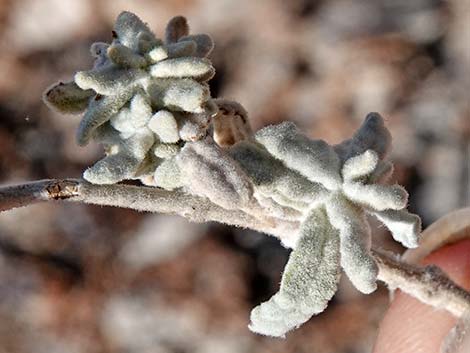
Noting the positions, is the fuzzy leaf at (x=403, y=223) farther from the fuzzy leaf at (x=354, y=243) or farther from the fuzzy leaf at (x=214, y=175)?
the fuzzy leaf at (x=214, y=175)

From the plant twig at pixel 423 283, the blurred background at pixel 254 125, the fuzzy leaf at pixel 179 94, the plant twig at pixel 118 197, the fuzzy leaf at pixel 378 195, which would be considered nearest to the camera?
the plant twig at pixel 118 197

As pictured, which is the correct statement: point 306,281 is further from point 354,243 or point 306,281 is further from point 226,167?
point 226,167

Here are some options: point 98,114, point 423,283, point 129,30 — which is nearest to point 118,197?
point 98,114

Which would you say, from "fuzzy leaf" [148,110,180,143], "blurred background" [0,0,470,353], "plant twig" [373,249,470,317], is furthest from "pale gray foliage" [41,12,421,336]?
"blurred background" [0,0,470,353]

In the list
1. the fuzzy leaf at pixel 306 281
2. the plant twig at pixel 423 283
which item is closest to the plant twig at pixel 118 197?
the fuzzy leaf at pixel 306 281

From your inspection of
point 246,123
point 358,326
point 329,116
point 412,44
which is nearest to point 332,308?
point 358,326

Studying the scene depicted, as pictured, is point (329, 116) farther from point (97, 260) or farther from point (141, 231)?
point (97, 260)
